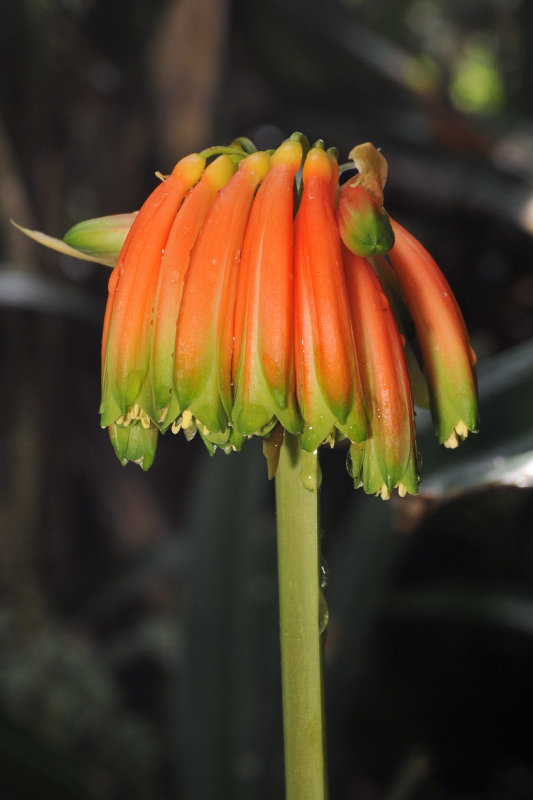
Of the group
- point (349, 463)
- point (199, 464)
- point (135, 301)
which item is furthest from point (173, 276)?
point (199, 464)

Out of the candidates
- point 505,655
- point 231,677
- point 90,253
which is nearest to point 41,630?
point 231,677

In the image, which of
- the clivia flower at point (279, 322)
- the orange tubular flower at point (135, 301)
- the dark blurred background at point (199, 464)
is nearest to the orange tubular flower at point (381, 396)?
the clivia flower at point (279, 322)

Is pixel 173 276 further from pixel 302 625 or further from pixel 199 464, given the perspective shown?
pixel 199 464

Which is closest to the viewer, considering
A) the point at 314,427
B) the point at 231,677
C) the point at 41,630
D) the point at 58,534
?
the point at 314,427

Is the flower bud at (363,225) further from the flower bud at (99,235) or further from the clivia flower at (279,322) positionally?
the flower bud at (99,235)

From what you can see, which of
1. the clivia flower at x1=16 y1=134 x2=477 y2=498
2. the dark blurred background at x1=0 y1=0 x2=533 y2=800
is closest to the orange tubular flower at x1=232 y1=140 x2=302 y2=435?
the clivia flower at x1=16 y1=134 x2=477 y2=498

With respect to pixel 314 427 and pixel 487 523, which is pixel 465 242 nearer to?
pixel 487 523
